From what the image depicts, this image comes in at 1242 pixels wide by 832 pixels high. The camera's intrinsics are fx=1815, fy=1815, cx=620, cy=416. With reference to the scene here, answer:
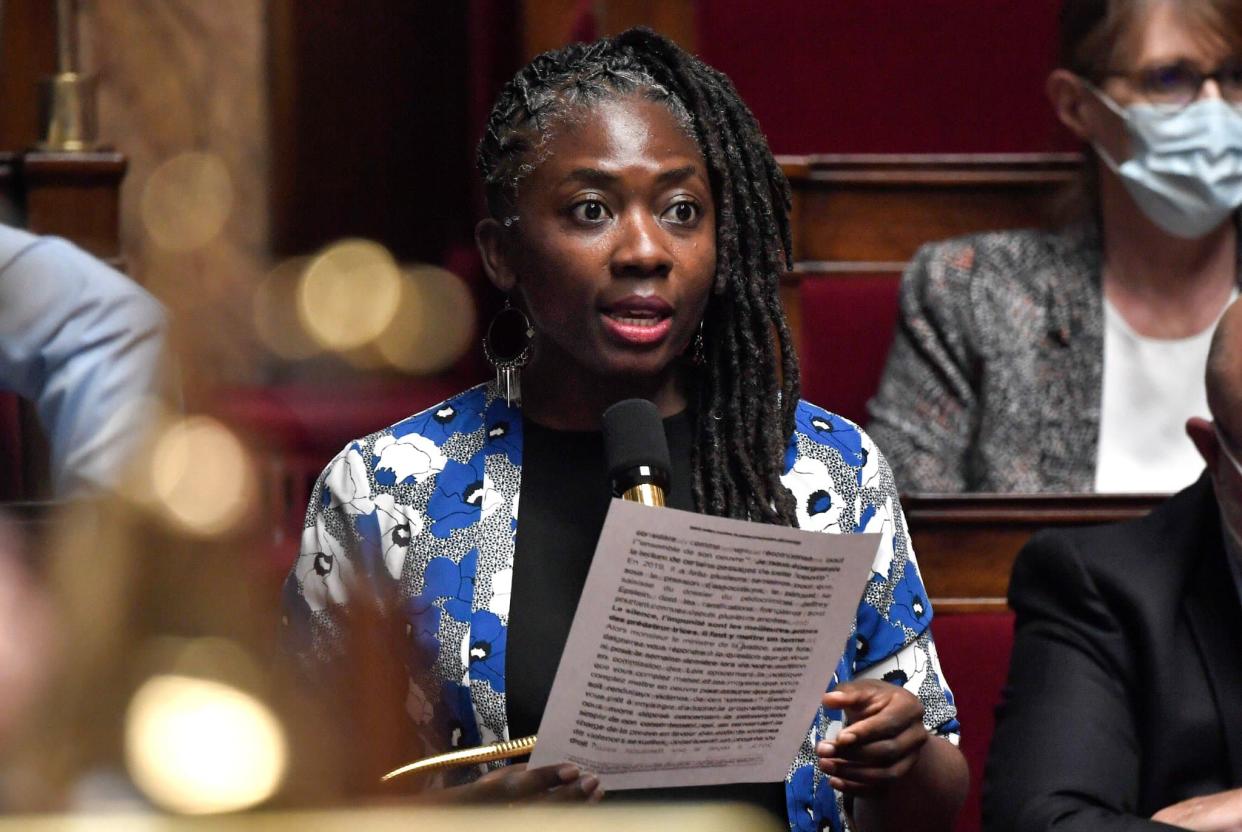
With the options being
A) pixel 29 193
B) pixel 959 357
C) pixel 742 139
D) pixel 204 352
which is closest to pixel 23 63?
pixel 29 193

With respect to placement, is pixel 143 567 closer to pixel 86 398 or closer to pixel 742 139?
pixel 742 139

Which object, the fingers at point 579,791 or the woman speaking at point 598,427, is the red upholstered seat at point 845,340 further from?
the fingers at point 579,791

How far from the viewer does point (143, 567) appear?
0.32m

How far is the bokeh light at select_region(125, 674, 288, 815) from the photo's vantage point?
1.03ft

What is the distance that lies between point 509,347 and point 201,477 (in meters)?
0.85

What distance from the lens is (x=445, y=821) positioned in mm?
325

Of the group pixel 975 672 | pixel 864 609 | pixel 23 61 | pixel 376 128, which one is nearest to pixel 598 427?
pixel 864 609

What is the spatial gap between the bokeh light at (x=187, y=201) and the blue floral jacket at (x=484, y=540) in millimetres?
2141

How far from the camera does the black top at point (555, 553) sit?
1.05m

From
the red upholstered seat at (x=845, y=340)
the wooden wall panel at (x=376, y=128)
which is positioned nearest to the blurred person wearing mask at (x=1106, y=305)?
the red upholstered seat at (x=845, y=340)

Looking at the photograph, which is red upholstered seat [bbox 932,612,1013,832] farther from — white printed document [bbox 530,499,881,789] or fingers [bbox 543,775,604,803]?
fingers [bbox 543,775,604,803]

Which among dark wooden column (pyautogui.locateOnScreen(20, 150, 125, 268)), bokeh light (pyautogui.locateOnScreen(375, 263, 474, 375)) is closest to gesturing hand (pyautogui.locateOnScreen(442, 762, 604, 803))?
dark wooden column (pyautogui.locateOnScreen(20, 150, 125, 268))

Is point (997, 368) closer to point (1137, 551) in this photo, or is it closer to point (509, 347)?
point (1137, 551)

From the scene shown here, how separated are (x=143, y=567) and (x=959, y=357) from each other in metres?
1.68
